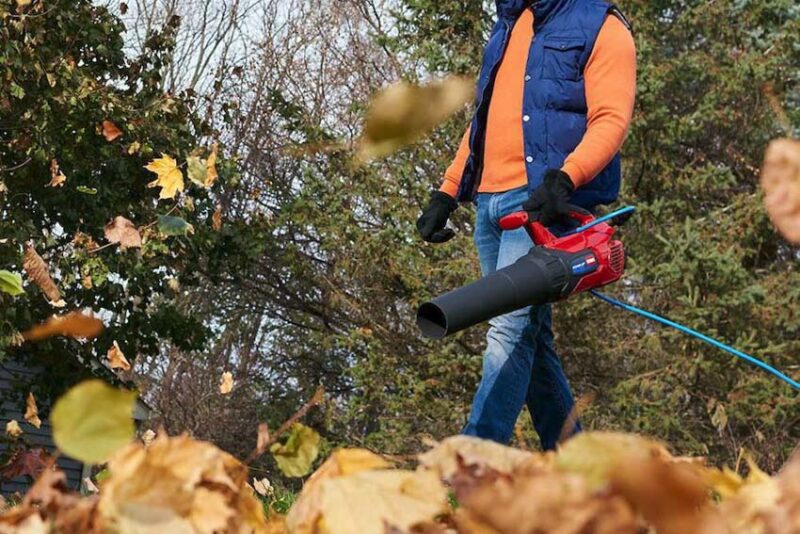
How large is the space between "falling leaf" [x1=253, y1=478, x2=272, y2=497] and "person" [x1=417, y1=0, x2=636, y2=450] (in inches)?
22.0

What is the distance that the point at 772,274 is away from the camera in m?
10.3

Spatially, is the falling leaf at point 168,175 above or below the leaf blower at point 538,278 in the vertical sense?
above

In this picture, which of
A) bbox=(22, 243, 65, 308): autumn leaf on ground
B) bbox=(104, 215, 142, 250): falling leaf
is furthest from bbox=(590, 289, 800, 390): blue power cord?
bbox=(104, 215, 142, 250): falling leaf

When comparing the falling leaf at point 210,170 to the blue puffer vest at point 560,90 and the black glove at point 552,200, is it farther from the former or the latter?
the black glove at point 552,200

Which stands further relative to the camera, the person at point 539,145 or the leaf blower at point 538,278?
the person at point 539,145

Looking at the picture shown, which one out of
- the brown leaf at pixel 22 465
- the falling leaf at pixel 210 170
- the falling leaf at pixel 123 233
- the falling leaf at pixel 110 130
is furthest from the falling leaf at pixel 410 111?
the brown leaf at pixel 22 465

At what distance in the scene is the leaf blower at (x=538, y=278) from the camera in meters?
2.64

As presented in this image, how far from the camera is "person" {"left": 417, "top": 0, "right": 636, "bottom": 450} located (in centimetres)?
293

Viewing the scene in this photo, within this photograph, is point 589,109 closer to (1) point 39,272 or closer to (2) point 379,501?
(1) point 39,272

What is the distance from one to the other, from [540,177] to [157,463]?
222cm

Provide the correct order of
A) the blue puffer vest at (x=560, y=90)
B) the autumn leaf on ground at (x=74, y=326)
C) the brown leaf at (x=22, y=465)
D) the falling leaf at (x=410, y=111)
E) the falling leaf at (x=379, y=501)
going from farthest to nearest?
the falling leaf at (x=410, y=111) < the blue puffer vest at (x=560, y=90) < the brown leaf at (x=22, y=465) < the autumn leaf on ground at (x=74, y=326) < the falling leaf at (x=379, y=501)

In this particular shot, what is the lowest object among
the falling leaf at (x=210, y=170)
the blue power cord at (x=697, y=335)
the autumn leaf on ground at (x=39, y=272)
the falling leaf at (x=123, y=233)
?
the blue power cord at (x=697, y=335)

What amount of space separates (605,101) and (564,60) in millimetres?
179

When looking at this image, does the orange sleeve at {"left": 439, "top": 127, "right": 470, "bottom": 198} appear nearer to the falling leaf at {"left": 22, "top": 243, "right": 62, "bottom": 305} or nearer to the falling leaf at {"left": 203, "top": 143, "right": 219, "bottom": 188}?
the falling leaf at {"left": 22, "top": 243, "right": 62, "bottom": 305}
